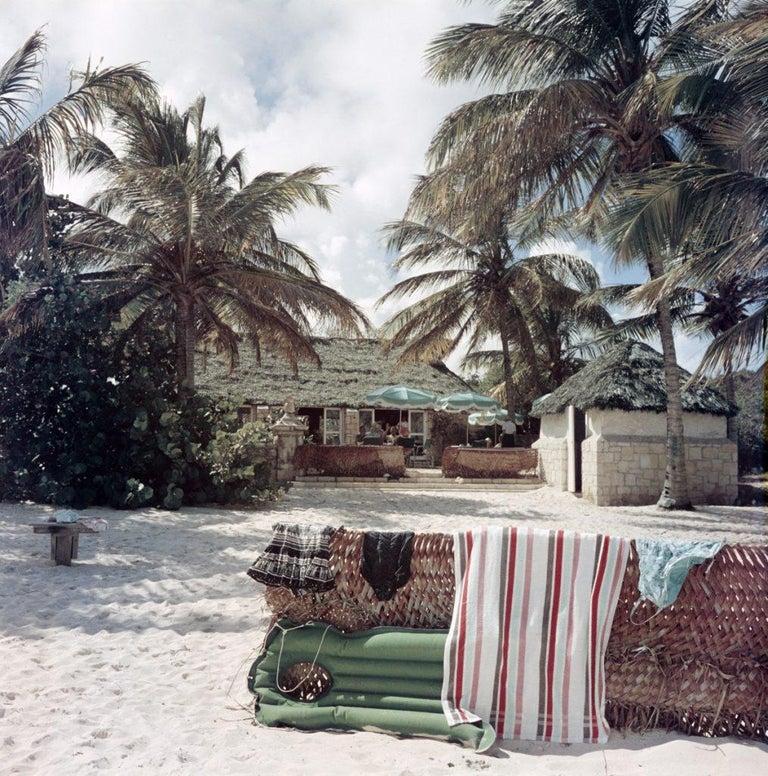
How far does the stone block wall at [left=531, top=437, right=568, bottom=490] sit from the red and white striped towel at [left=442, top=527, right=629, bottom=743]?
36.5 feet

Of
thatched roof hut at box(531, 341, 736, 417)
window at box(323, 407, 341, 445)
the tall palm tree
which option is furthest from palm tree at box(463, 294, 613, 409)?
the tall palm tree

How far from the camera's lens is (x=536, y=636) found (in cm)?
336

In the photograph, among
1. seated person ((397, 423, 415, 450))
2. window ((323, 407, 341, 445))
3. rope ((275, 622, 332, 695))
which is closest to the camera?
rope ((275, 622, 332, 695))

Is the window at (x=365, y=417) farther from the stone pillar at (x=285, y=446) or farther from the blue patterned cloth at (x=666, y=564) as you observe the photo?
the blue patterned cloth at (x=666, y=564)

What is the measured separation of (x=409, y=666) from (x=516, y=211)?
11.1m

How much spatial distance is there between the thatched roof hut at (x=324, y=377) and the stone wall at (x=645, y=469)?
7374 millimetres

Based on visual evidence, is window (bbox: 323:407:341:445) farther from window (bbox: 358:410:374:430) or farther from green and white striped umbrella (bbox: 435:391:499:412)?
green and white striped umbrella (bbox: 435:391:499:412)

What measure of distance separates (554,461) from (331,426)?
24.3ft

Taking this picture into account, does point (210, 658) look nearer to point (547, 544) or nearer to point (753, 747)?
point (547, 544)

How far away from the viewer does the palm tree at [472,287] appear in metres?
17.8

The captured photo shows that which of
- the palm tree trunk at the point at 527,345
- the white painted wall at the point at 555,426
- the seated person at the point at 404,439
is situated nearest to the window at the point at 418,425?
the seated person at the point at 404,439

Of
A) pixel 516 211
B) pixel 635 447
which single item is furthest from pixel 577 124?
pixel 635 447

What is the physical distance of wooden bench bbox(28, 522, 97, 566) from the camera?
6.18m

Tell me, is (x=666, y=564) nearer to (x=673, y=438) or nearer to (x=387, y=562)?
(x=387, y=562)
